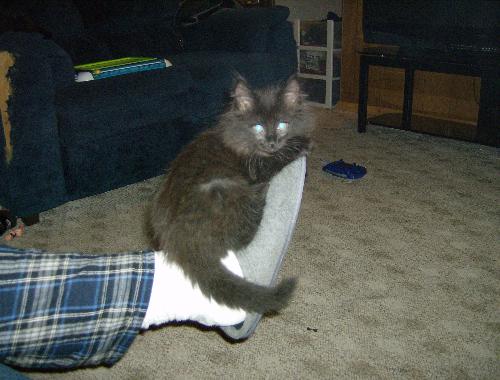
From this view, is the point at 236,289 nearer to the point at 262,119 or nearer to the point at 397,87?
the point at 262,119

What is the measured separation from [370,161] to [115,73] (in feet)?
5.52

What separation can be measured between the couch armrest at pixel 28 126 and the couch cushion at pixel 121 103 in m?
0.08

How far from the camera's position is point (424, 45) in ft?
11.0

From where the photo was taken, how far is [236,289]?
3.78 feet

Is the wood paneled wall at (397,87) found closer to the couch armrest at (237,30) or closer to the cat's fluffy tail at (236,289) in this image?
the couch armrest at (237,30)

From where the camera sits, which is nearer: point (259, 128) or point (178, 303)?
point (178, 303)

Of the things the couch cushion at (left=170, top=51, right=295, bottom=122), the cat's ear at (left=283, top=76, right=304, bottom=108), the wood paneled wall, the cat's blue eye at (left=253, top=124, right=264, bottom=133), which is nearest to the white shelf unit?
the wood paneled wall

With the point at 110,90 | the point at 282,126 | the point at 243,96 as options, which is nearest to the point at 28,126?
the point at 110,90

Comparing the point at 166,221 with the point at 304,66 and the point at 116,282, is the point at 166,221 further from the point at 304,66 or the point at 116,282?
the point at 304,66

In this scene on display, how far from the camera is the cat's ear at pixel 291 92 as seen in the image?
1.69m

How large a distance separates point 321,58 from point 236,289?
3.66m

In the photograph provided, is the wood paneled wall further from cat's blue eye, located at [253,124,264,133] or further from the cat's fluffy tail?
the cat's fluffy tail

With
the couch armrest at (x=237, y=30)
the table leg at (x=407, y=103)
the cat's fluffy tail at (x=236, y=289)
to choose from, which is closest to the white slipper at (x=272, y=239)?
the cat's fluffy tail at (x=236, y=289)

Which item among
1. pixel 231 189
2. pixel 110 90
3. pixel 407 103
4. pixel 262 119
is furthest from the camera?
pixel 407 103
